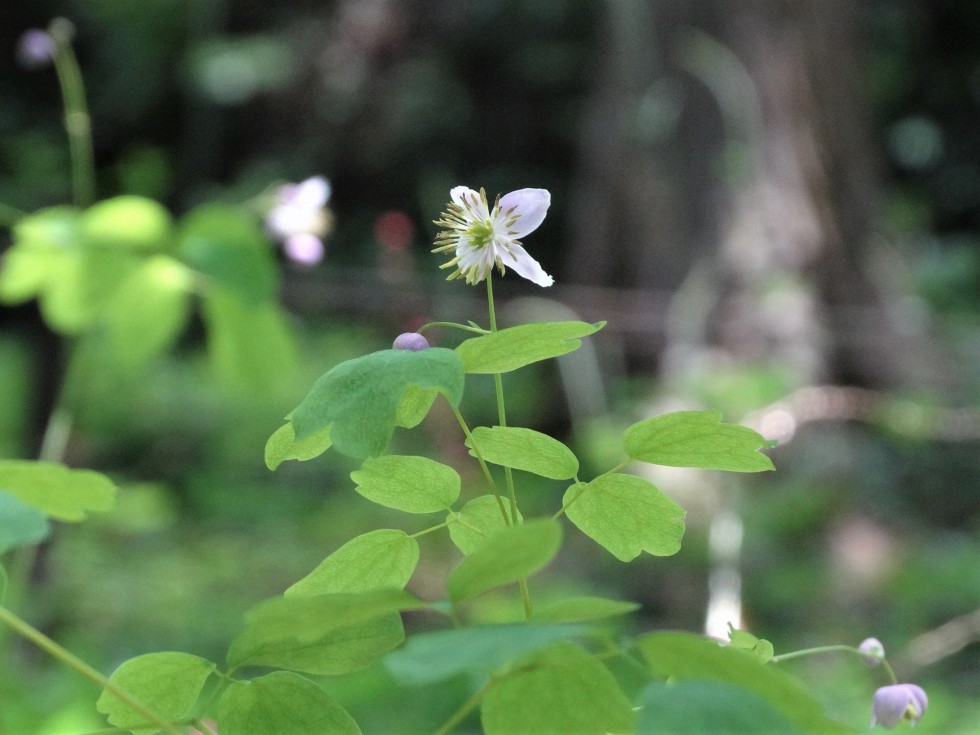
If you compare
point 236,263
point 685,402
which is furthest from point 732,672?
point 685,402

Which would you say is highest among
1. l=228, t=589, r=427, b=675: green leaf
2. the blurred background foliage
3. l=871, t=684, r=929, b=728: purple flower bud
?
l=228, t=589, r=427, b=675: green leaf

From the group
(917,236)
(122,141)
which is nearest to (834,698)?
(917,236)

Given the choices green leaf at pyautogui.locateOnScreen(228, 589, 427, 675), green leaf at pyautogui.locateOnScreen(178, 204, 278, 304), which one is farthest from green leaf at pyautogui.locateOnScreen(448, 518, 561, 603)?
green leaf at pyautogui.locateOnScreen(178, 204, 278, 304)

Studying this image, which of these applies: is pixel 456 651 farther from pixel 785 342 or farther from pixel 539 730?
pixel 785 342

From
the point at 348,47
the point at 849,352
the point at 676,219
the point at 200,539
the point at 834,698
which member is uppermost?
the point at 348,47

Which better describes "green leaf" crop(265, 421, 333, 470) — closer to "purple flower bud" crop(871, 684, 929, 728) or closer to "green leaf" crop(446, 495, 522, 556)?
"green leaf" crop(446, 495, 522, 556)

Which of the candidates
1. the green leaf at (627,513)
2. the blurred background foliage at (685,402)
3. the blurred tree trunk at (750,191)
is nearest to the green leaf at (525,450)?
the green leaf at (627,513)

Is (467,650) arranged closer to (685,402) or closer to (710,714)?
(710,714)
